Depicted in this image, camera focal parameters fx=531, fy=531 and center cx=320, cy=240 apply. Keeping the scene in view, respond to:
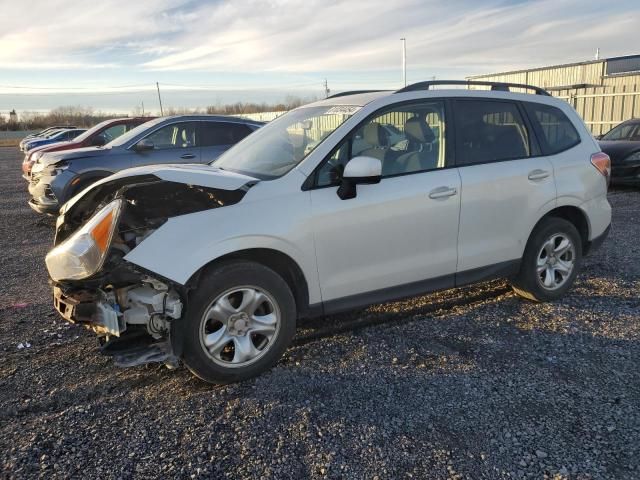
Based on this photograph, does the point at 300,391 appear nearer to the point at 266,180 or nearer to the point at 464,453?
the point at 464,453

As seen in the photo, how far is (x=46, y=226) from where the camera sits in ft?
31.1

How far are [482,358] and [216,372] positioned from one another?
→ 1894mm

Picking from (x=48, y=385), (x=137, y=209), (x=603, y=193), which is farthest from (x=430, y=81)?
(x=48, y=385)

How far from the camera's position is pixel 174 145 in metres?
9.01

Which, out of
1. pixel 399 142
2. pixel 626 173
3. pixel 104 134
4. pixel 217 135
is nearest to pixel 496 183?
pixel 399 142

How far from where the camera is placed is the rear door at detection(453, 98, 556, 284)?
4.28 meters

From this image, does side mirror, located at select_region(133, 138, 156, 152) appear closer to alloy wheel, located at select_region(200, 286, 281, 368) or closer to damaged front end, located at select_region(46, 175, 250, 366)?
damaged front end, located at select_region(46, 175, 250, 366)

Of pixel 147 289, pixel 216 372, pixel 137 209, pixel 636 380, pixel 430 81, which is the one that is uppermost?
pixel 430 81

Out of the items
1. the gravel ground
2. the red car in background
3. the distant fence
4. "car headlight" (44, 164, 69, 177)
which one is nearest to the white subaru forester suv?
the gravel ground

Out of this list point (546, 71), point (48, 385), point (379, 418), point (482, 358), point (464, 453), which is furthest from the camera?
point (546, 71)

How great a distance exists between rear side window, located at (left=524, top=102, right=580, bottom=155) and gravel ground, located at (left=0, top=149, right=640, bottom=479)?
1.44 metres

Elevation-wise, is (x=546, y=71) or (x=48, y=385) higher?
(x=546, y=71)

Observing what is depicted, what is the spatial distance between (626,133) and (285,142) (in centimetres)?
1085

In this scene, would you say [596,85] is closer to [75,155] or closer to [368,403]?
[75,155]
